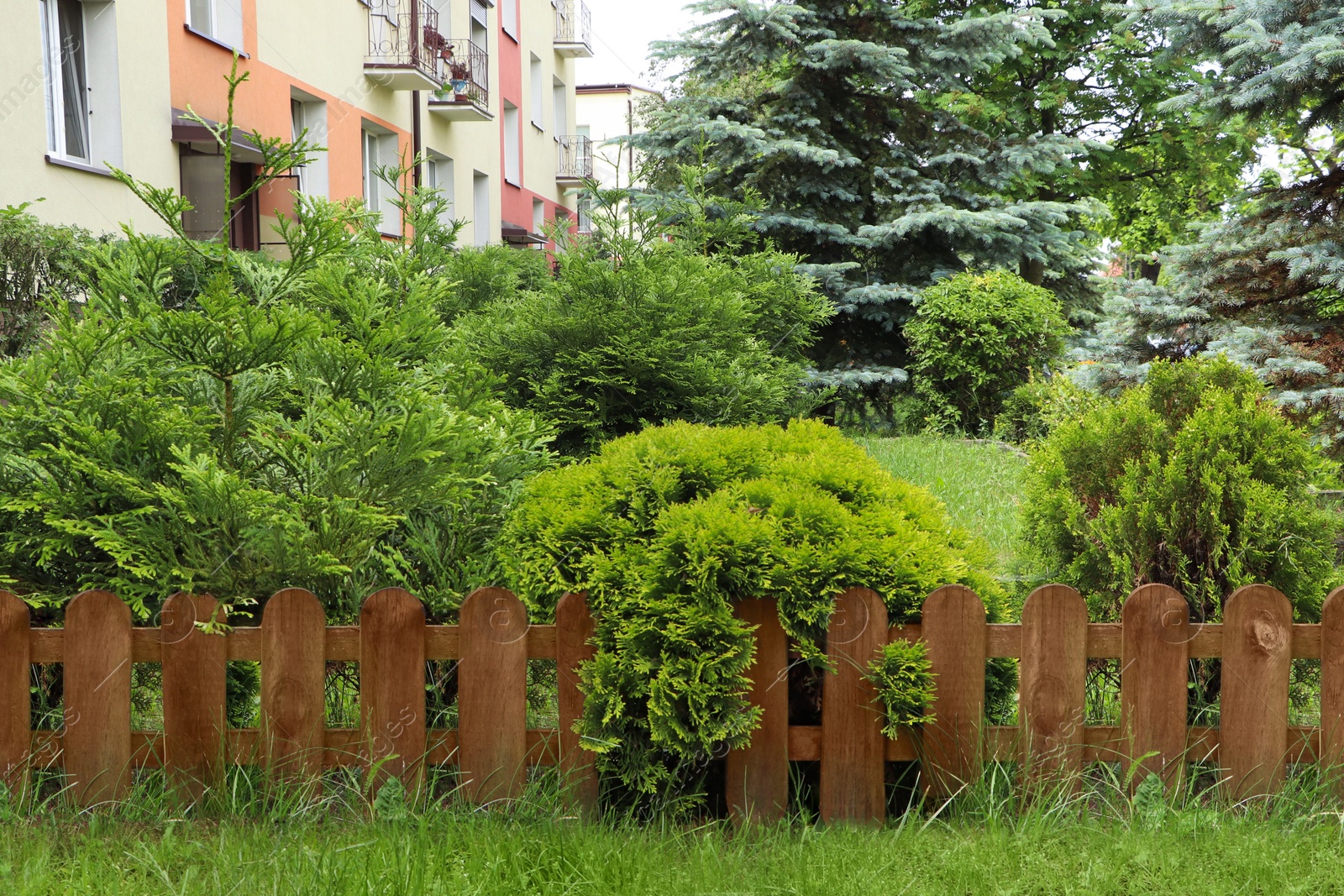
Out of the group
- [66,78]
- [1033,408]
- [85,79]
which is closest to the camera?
[66,78]

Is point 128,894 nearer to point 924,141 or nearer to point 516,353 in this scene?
point 516,353

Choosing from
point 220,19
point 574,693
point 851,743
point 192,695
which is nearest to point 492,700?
point 574,693

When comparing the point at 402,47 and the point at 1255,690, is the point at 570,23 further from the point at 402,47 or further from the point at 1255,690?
the point at 1255,690

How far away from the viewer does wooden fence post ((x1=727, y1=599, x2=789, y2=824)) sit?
111 inches

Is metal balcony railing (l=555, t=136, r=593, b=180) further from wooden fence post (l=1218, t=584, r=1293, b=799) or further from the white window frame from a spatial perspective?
wooden fence post (l=1218, t=584, r=1293, b=799)

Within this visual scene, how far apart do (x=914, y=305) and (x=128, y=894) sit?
38.3 ft

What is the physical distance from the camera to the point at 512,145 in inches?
933

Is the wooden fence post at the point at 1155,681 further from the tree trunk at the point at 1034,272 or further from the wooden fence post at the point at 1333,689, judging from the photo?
the tree trunk at the point at 1034,272

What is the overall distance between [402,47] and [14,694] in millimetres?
15955

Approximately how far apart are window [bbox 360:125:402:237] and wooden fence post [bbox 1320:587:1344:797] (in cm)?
1518

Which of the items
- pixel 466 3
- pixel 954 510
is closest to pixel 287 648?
pixel 954 510

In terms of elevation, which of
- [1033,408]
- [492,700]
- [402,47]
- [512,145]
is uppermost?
[402,47]

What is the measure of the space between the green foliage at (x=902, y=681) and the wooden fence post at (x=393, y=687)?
125 centimetres

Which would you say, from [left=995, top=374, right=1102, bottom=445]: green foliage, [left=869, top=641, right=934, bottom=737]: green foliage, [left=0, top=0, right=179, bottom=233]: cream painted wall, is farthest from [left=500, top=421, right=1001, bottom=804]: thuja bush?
[left=995, top=374, right=1102, bottom=445]: green foliage
